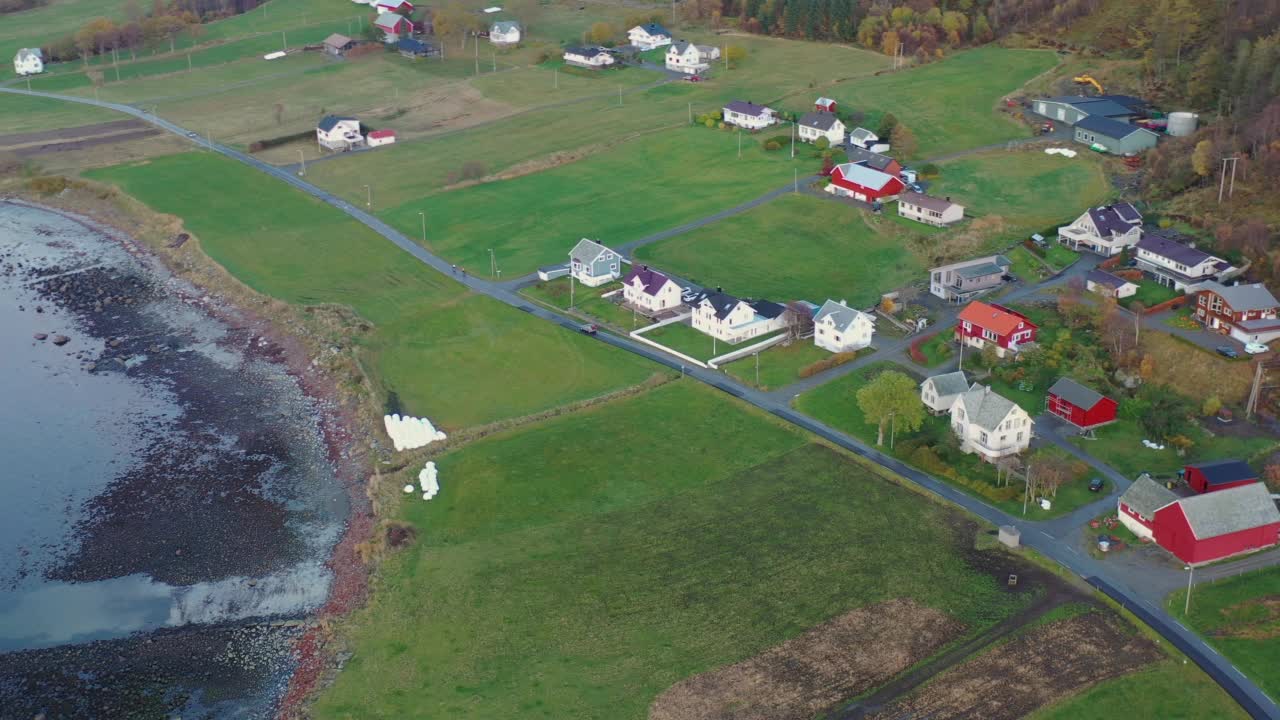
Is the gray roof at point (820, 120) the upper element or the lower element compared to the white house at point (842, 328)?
upper

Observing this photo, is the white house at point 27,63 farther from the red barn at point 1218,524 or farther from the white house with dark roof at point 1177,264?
the red barn at point 1218,524

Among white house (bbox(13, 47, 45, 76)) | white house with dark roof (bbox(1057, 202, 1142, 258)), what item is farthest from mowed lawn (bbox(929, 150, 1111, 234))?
white house (bbox(13, 47, 45, 76))

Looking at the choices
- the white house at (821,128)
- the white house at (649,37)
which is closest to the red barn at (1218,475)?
the white house at (821,128)

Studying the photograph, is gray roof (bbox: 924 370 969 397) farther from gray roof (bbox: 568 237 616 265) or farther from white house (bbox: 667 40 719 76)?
white house (bbox: 667 40 719 76)

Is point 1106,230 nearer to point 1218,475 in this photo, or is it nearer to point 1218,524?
point 1218,475

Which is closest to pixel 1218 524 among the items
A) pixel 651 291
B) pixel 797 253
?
pixel 651 291

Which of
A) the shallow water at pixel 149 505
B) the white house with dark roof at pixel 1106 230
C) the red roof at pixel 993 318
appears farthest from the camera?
the white house with dark roof at pixel 1106 230
